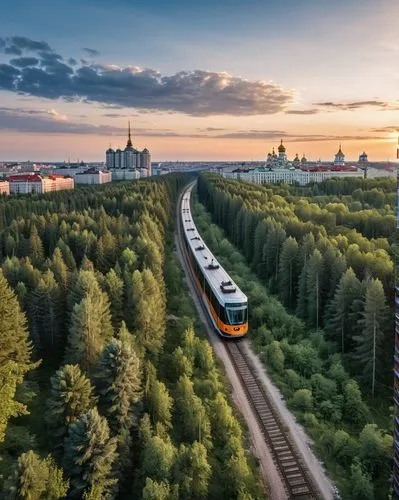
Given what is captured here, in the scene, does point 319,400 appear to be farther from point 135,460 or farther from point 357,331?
point 135,460

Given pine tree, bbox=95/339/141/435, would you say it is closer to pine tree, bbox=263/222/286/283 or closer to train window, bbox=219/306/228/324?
train window, bbox=219/306/228/324

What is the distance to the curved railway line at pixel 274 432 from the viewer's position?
2611 cm

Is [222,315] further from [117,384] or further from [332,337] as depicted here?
[117,384]

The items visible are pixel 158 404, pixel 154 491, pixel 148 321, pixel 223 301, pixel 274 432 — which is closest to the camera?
pixel 154 491

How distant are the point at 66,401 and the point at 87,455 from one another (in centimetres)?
327

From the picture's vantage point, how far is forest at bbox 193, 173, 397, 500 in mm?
28453

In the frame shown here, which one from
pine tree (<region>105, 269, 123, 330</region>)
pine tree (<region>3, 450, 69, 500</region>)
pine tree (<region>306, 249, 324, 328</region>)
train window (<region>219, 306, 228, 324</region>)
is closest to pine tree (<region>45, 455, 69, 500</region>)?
pine tree (<region>3, 450, 69, 500</region>)

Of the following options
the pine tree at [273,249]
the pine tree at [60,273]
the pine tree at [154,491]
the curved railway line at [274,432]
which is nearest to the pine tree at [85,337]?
the pine tree at [154,491]

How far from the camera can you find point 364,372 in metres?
37.0

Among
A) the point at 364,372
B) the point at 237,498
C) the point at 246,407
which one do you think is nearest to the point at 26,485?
the point at 237,498

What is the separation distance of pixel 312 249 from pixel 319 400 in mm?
23141

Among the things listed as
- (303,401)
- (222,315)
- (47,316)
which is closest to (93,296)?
(47,316)

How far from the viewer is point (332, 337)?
44781 mm

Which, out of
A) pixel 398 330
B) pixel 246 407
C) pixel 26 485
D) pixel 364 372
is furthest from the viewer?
pixel 364 372
